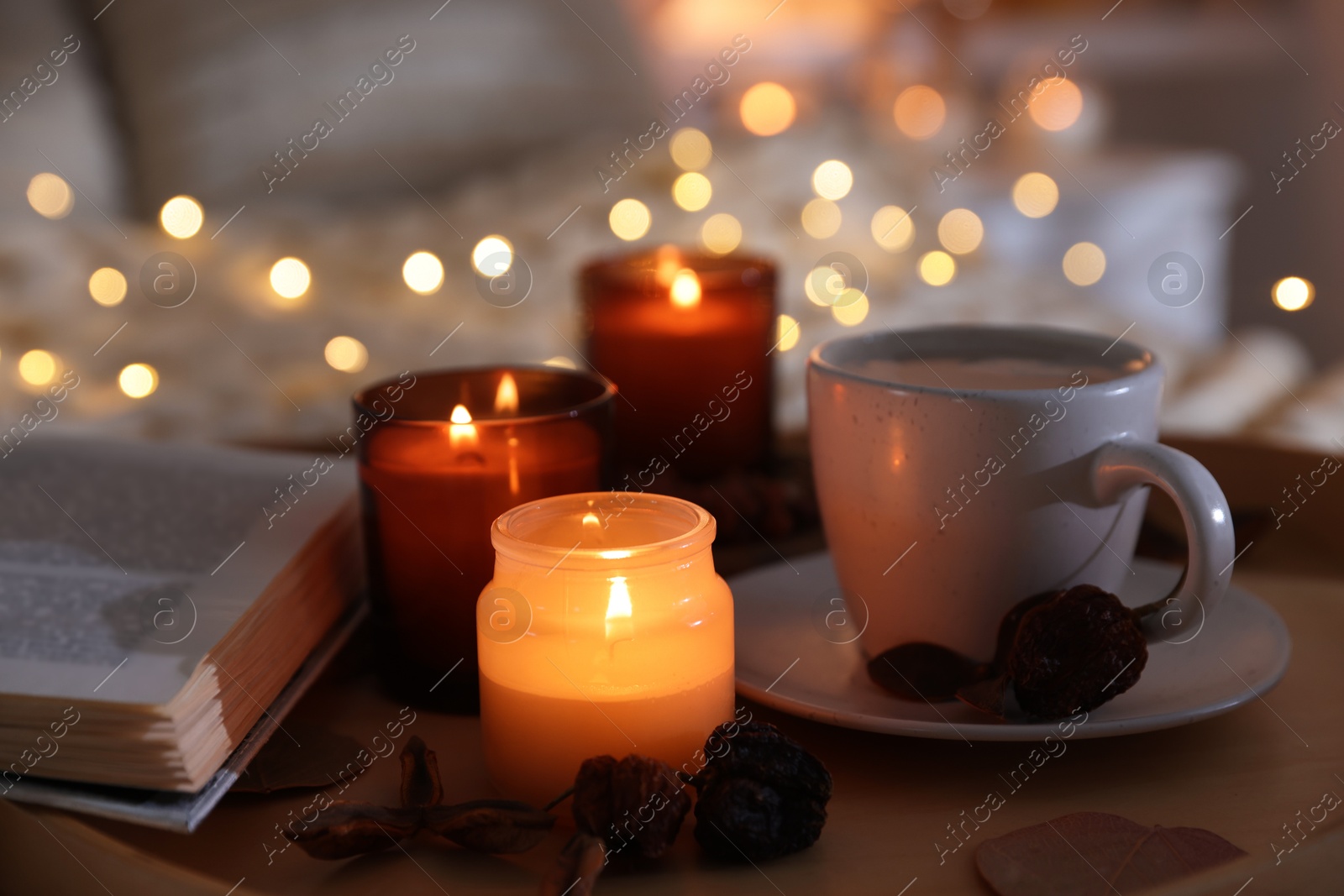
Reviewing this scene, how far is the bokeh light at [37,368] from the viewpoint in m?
1.13

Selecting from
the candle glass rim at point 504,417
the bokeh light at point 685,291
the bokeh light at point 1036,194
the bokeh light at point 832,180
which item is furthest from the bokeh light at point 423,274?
the bokeh light at point 1036,194

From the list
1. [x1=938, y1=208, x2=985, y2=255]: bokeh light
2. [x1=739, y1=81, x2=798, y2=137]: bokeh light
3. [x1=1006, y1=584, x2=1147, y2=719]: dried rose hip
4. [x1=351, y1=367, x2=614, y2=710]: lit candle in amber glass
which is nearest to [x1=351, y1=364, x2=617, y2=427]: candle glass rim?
[x1=351, y1=367, x2=614, y2=710]: lit candle in amber glass

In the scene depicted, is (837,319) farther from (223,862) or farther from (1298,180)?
(1298,180)

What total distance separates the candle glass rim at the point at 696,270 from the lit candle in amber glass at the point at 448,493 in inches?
9.0

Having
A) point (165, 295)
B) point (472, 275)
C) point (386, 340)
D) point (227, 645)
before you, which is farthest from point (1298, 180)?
point (227, 645)

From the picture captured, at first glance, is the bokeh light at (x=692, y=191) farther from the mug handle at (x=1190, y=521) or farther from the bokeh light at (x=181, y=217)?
the mug handle at (x=1190, y=521)

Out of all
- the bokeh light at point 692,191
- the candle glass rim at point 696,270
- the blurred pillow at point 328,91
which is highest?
the blurred pillow at point 328,91

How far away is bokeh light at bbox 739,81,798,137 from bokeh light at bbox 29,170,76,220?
3.56 feet

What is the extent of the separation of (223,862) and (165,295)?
939 mm

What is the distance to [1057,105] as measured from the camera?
2504 millimetres

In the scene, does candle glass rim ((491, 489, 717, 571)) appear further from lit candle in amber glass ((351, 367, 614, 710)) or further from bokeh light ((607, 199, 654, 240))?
bokeh light ((607, 199, 654, 240))

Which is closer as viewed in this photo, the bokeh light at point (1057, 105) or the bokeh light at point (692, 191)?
the bokeh light at point (692, 191)

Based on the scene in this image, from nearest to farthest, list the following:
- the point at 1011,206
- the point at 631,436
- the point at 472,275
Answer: the point at 631,436 → the point at 472,275 → the point at 1011,206

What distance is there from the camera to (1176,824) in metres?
0.45
